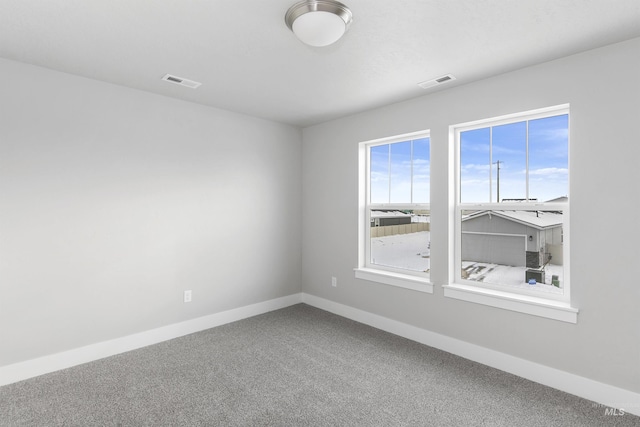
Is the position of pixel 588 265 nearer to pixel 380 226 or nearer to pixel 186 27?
pixel 380 226

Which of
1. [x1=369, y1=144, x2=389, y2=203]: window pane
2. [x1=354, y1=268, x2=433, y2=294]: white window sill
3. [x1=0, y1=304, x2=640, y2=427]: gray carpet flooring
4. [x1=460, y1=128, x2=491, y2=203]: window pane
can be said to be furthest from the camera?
[x1=369, y1=144, x2=389, y2=203]: window pane

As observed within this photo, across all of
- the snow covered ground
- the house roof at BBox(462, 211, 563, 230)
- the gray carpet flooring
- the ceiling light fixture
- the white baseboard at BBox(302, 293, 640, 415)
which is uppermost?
the ceiling light fixture

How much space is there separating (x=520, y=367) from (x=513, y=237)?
1077 mm

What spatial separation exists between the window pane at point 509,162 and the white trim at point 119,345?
302 cm

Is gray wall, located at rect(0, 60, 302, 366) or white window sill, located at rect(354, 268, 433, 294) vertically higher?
gray wall, located at rect(0, 60, 302, 366)

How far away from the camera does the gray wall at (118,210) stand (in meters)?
2.62

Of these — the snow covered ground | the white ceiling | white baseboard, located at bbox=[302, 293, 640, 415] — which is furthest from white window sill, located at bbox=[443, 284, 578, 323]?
the white ceiling

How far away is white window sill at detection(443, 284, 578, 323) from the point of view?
97.5 inches

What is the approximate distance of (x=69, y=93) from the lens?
9.28 feet

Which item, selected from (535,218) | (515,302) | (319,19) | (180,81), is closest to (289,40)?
(319,19)

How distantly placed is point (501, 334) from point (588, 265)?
2.85 ft

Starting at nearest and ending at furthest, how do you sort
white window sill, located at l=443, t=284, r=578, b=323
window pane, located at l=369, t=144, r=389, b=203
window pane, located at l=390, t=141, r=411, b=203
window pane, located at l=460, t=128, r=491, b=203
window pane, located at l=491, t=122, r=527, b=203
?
white window sill, located at l=443, t=284, r=578, b=323
window pane, located at l=491, t=122, r=527, b=203
window pane, located at l=460, t=128, r=491, b=203
window pane, located at l=390, t=141, r=411, b=203
window pane, located at l=369, t=144, r=389, b=203

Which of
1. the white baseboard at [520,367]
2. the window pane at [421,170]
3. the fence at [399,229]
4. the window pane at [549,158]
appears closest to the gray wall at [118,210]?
the fence at [399,229]

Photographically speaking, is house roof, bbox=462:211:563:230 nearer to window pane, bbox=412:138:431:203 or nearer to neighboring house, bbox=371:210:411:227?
window pane, bbox=412:138:431:203
